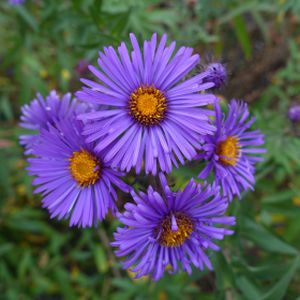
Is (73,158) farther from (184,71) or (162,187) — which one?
(184,71)

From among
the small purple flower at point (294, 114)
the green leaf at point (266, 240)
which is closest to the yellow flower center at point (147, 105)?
the green leaf at point (266, 240)

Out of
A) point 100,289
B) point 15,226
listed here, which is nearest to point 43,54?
point 15,226

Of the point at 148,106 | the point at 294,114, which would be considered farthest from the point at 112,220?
the point at 148,106

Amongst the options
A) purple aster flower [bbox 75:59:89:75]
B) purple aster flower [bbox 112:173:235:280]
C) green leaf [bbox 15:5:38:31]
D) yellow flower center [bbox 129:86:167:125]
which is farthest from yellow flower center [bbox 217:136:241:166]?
green leaf [bbox 15:5:38:31]

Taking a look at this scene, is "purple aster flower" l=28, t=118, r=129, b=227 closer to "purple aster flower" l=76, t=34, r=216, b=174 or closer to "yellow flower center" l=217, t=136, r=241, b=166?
"purple aster flower" l=76, t=34, r=216, b=174

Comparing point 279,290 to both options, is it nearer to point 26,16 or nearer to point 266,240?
point 266,240

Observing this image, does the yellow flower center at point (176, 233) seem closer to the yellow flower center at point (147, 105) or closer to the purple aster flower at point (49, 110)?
the yellow flower center at point (147, 105)
